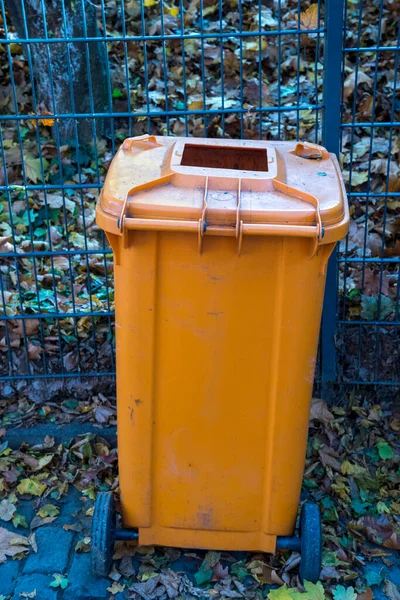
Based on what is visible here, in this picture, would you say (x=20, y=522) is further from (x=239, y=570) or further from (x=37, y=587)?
(x=239, y=570)

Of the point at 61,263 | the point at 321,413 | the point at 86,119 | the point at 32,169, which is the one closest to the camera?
the point at 321,413

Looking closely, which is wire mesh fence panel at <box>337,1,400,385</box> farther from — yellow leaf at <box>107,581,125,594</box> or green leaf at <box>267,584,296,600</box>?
yellow leaf at <box>107,581,125,594</box>

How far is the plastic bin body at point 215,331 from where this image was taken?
229 cm

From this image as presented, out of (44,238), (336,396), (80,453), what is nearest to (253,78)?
(44,238)

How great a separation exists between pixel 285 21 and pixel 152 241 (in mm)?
5001

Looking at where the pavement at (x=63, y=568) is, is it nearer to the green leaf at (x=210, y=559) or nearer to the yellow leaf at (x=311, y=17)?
the green leaf at (x=210, y=559)

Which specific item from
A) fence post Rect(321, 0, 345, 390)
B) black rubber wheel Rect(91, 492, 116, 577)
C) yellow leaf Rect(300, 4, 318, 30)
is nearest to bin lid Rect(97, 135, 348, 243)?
fence post Rect(321, 0, 345, 390)

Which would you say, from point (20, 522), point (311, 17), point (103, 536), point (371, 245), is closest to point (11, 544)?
point (20, 522)

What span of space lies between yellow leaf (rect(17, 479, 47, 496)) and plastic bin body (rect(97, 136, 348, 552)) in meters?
0.64

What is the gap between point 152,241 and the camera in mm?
2312

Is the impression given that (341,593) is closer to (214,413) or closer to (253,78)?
(214,413)

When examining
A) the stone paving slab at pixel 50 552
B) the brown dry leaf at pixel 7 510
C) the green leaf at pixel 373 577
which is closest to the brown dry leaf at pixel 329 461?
the green leaf at pixel 373 577

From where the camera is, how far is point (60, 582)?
2.84m

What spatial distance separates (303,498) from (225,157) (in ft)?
5.40
